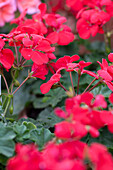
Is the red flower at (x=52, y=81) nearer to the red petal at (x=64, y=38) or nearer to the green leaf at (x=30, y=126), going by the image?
the green leaf at (x=30, y=126)

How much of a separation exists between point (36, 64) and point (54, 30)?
0.21 m

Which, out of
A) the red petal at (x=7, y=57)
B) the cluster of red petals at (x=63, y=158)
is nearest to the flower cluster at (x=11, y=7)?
the red petal at (x=7, y=57)

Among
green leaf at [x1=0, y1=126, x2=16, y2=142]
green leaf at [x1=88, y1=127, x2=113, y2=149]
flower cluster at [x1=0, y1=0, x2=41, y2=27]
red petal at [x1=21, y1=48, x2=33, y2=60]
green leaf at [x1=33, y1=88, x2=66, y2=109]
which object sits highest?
red petal at [x1=21, y1=48, x2=33, y2=60]

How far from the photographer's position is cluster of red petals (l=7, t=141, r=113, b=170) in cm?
33

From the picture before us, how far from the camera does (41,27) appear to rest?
0.80 meters

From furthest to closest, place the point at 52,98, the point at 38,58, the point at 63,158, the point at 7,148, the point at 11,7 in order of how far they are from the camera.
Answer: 1. the point at 11,7
2. the point at 52,98
3. the point at 38,58
4. the point at 7,148
5. the point at 63,158

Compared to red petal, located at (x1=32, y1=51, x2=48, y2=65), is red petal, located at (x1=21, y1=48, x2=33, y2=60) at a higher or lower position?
higher

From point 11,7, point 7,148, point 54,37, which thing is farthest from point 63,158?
point 11,7

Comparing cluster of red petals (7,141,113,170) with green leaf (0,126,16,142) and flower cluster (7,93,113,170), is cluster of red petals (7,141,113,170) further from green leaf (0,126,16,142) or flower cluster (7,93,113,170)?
green leaf (0,126,16,142)

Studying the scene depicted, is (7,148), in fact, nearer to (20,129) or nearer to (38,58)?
(20,129)

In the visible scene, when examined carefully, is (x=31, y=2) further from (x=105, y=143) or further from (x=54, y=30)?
(x=105, y=143)

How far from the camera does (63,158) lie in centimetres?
36

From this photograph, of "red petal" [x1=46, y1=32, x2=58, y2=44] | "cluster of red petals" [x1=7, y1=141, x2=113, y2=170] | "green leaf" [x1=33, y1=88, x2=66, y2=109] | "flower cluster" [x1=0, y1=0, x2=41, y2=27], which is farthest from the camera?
"flower cluster" [x1=0, y1=0, x2=41, y2=27]

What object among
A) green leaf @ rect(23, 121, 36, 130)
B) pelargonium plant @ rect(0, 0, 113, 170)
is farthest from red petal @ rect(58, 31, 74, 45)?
green leaf @ rect(23, 121, 36, 130)
